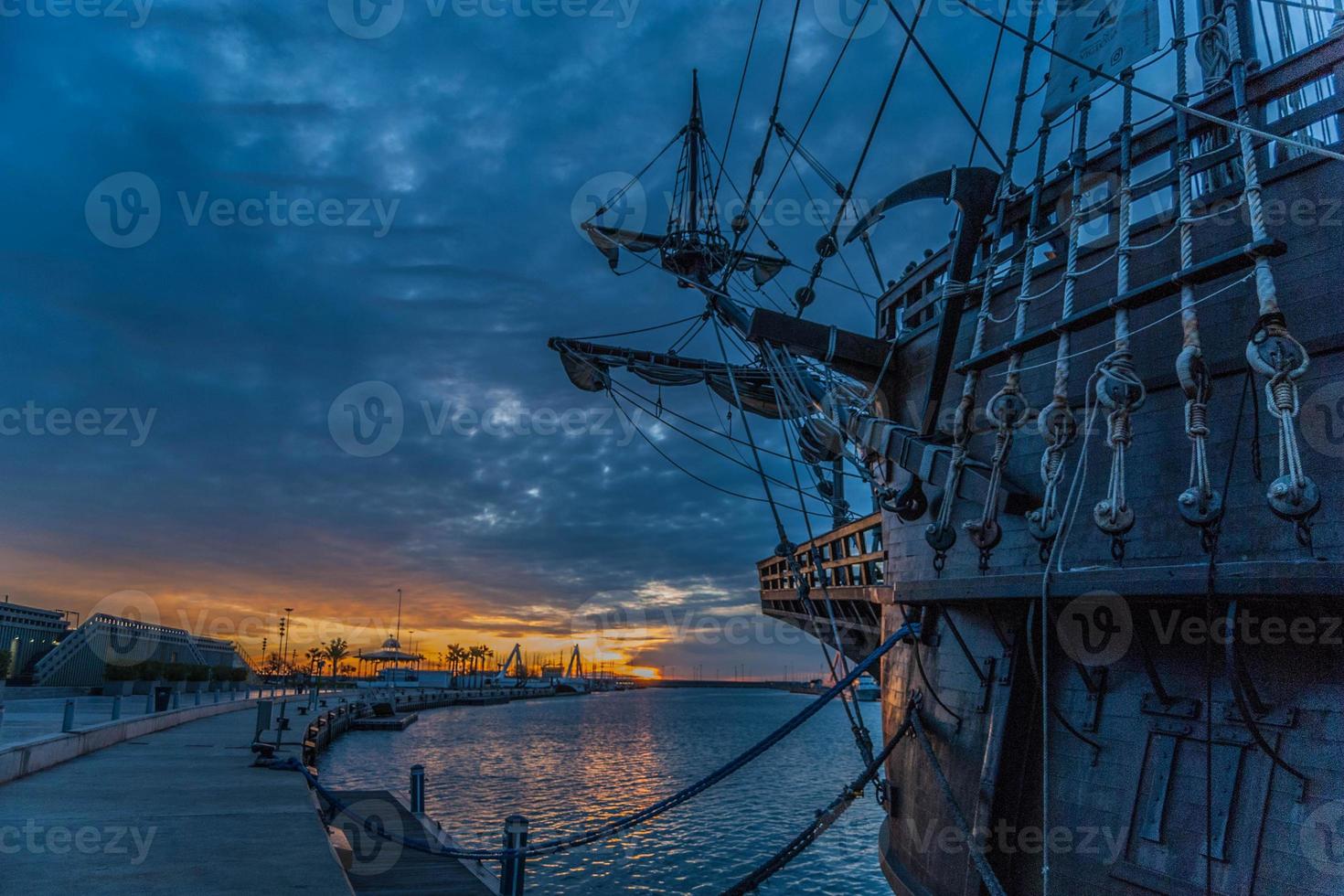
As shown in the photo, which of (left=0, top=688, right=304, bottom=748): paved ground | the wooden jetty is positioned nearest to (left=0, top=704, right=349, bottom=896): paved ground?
the wooden jetty

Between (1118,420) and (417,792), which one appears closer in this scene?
(1118,420)

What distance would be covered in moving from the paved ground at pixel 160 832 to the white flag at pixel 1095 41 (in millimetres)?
12002

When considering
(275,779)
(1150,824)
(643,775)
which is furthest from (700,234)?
(643,775)

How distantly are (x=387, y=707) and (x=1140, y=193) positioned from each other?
6529cm

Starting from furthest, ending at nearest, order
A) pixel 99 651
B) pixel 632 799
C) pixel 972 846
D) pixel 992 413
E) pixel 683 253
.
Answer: pixel 99 651, pixel 632 799, pixel 683 253, pixel 992 413, pixel 972 846

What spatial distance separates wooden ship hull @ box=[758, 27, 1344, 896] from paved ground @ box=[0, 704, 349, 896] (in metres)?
6.04

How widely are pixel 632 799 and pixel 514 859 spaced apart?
2059 cm

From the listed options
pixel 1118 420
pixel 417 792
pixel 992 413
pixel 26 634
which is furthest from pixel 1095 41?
pixel 26 634

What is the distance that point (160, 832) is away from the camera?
8789 mm

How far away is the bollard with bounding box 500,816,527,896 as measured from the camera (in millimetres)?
10492

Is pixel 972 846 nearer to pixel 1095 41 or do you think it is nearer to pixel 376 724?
pixel 1095 41

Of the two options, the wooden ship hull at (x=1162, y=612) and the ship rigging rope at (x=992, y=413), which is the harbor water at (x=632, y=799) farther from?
the ship rigging rope at (x=992, y=413)

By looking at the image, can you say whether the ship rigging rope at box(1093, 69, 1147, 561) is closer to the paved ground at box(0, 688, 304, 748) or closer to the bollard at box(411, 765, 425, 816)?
the bollard at box(411, 765, 425, 816)

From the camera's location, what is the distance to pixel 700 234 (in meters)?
19.7
